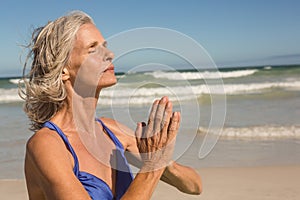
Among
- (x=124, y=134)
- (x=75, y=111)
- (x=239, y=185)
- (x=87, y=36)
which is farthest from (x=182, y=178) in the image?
(x=239, y=185)

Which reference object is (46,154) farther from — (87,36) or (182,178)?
(182,178)

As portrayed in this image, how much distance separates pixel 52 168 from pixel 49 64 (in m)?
0.51

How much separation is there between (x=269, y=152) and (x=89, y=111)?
5266 millimetres

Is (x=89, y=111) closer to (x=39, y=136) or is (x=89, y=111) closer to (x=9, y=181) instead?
(x=39, y=136)

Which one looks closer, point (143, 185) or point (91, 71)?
point (143, 185)

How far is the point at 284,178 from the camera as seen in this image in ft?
17.9

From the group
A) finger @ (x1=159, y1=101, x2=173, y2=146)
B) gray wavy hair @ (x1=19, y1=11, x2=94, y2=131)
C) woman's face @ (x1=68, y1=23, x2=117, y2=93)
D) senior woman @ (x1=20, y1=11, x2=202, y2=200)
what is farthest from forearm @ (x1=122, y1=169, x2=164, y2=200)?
gray wavy hair @ (x1=19, y1=11, x2=94, y2=131)

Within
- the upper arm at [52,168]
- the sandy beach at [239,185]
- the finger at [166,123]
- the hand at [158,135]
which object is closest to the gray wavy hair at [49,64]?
the upper arm at [52,168]

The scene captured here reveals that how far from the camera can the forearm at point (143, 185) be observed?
1622mm

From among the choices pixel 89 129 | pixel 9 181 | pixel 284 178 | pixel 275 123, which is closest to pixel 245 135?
pixel 275 123

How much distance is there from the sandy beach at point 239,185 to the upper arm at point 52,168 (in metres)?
3.34

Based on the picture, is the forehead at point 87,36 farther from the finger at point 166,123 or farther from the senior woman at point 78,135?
the finger at point 166,123

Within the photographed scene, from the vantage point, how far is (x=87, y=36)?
1972mm

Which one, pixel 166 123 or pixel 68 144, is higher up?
pixel 166 123
